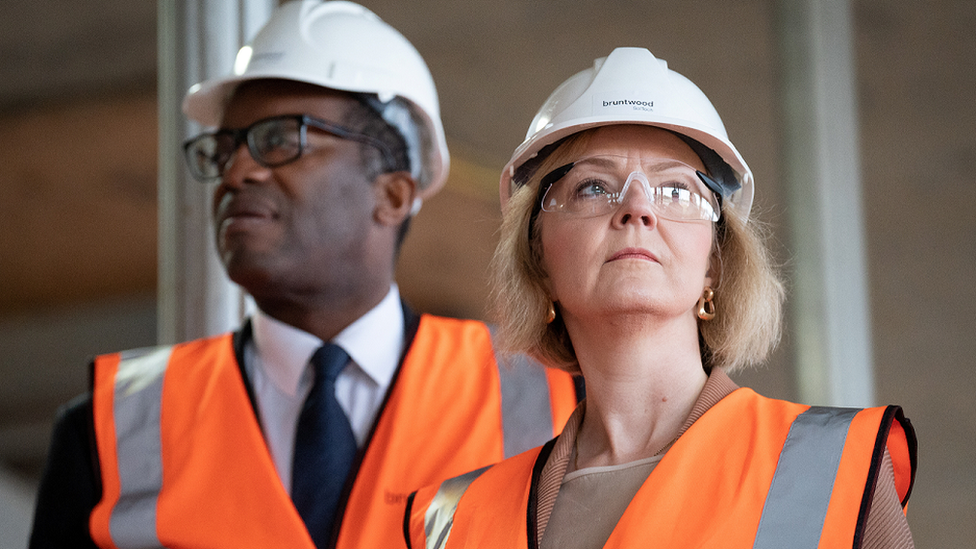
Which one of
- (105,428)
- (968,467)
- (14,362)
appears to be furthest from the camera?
(14,362)

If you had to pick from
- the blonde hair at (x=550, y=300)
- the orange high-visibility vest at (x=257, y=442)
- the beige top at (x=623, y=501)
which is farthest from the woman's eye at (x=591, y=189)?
the orange high-visibility vest at (x=257, y=442)

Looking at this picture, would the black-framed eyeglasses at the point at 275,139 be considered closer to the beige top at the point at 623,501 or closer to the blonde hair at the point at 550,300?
the blonde hair at the point at 550,300

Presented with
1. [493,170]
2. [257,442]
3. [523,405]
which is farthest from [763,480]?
[493,170]

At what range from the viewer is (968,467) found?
20.4ft

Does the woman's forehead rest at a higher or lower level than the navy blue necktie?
higher

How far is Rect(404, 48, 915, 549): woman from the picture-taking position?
1.79 meters

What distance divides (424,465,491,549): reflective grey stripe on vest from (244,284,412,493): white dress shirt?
56 cm

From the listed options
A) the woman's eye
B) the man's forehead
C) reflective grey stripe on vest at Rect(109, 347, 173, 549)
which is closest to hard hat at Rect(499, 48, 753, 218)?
the woman's eye

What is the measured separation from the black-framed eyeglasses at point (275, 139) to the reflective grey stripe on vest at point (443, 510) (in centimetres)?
120

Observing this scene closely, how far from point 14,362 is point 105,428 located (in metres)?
7.10

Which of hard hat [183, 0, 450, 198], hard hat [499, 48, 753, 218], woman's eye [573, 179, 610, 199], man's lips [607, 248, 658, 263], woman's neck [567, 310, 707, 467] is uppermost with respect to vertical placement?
hard hat [183, 0, 450, 198]

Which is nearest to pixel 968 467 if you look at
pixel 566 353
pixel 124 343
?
pixel 566 353

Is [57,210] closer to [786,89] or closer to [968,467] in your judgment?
[786,89]

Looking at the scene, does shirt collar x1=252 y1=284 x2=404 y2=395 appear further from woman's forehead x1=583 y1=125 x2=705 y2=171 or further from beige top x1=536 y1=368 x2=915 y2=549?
woman's forehead x1=583 y1=125 x2=705 y2=171
